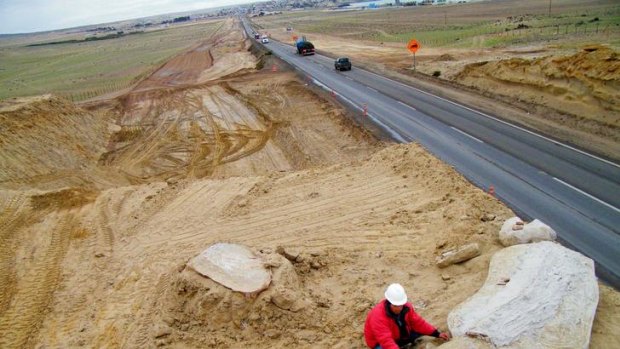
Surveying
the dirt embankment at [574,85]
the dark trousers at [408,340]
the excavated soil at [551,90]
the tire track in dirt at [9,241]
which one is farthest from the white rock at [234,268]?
the dirt embankment at [574,85]

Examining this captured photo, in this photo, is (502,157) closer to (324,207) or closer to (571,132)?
(571,132)

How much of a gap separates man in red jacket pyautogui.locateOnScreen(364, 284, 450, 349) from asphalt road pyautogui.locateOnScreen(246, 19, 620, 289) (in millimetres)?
5171

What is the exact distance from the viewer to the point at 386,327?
6.04 metres

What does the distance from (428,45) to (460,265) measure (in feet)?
151

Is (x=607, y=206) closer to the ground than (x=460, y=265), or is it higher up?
closer to the ground

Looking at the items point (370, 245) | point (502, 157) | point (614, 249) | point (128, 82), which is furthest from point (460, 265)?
point (128, 82)

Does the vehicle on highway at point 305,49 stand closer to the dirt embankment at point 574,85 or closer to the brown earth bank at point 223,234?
the dirt embankment at point 574,85

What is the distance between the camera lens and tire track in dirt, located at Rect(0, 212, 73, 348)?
28.6 feet

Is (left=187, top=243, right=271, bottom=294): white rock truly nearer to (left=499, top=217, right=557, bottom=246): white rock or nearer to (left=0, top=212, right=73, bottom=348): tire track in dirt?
(left=0, top=212, right=73, bottom=348): tire track in dirt

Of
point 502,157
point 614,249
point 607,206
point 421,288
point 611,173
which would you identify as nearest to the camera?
point 421,288

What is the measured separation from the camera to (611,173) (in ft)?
45.5

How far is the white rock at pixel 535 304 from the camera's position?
231 inches

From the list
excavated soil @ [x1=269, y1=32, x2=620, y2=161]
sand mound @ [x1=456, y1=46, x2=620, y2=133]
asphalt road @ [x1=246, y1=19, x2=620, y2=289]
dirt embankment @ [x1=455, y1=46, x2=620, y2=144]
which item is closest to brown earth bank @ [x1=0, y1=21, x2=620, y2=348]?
asphalt road @ [x1=246, y1=19, x2=620, y2=289]

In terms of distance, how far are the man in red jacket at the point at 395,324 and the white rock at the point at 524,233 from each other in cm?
337
